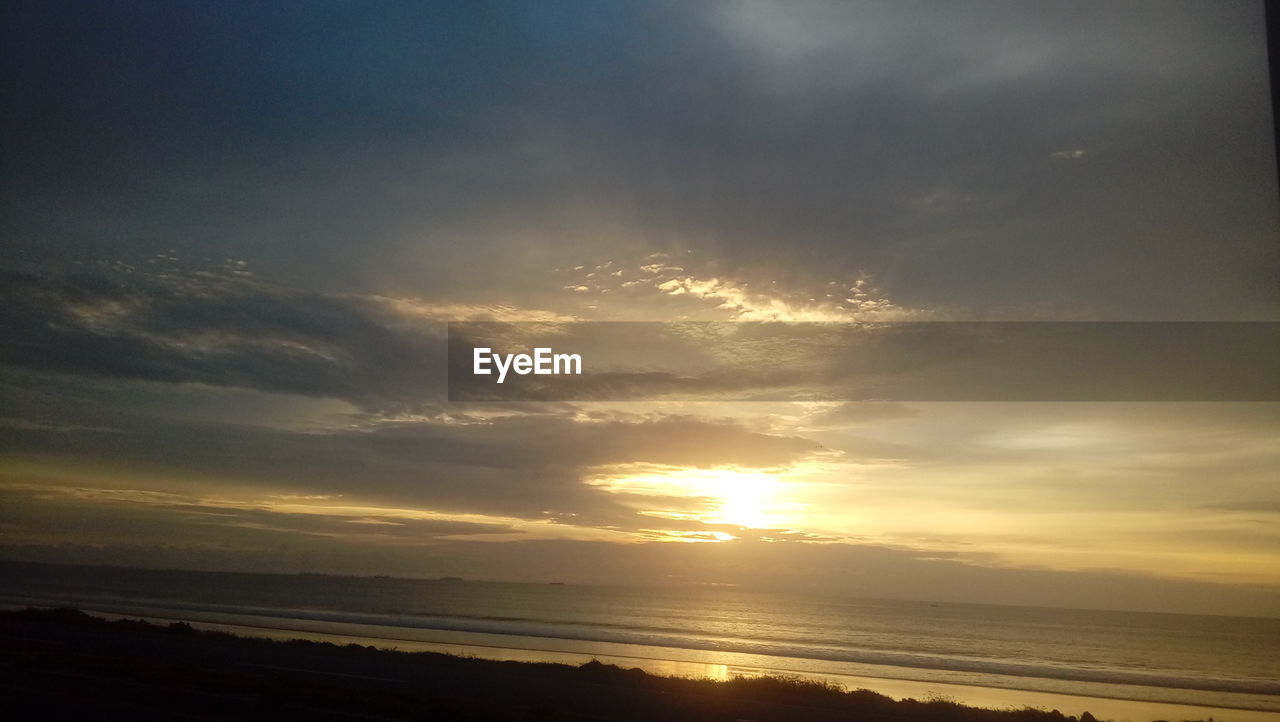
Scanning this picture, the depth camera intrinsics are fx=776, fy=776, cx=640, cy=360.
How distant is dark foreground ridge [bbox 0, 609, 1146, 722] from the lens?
13617 millimetres

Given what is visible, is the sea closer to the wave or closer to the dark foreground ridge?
the wave

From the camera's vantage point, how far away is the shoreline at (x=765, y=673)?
86.8 feet

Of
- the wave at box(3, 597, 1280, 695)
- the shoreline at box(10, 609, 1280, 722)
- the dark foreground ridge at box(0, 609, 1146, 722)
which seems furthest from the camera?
the wave at box(3, 597, 1280, 695)

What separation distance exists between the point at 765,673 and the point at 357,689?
17197 mm

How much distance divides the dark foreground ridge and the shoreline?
164 inches

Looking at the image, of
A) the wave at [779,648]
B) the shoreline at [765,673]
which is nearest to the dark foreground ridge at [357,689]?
the shoreline at [765,673]

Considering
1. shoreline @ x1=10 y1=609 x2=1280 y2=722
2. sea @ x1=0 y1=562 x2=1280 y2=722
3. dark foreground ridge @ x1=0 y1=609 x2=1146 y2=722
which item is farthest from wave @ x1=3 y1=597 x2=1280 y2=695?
dark foreground ridge @ x1=0 y1=609 x2=1146 y2=722

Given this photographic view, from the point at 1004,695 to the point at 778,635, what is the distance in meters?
35.3

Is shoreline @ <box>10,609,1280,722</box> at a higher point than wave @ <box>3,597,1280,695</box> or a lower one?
higher

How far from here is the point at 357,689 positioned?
660 inches

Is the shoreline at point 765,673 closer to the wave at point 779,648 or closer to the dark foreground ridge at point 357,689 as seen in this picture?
the dark foreground ridge at point 357,689

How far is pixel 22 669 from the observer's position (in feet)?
54.3

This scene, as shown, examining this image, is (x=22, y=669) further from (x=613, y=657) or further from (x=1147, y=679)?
(x=1147, y=679)

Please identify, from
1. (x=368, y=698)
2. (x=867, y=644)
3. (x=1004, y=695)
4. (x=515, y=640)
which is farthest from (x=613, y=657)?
(x=867, y=644)
